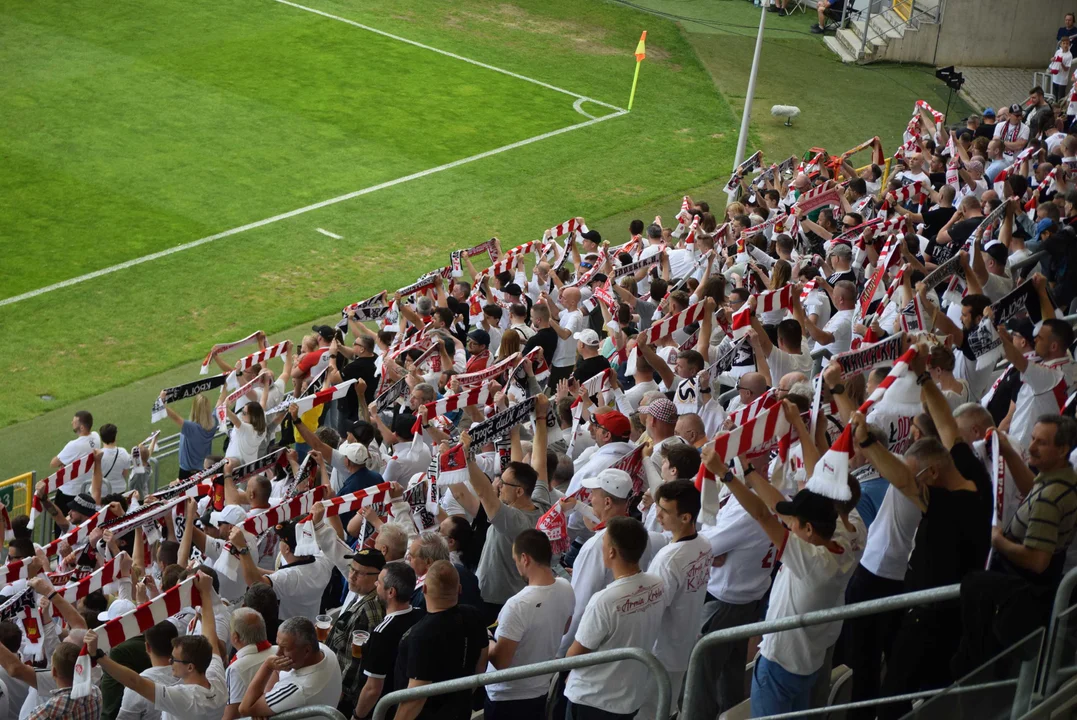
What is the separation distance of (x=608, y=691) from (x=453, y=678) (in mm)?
725

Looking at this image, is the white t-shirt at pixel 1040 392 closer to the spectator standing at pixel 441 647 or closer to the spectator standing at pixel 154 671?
the spectator standing at pixel 441 647

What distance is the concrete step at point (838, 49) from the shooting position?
31.7 m

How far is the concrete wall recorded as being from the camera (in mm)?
30422

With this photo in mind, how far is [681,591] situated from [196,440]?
24.9 ft

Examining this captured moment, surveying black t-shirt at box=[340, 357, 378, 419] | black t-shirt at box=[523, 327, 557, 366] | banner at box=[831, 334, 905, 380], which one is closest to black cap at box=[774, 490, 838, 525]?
banner at box=[831, 334, 905, 380]

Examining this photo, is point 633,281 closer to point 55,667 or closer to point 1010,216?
point 1010,216

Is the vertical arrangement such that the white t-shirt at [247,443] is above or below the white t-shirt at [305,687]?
below

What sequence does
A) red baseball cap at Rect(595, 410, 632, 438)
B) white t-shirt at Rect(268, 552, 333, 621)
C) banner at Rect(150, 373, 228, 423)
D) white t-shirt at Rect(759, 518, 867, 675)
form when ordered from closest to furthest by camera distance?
white t-shirt at Rect(759, 518, 867, 675) < white t-shirt at Rect(268, 552, 333, 621) < red baseball cap at Rect(595, 410, 632, 438) < banner at Rect(150, 373, 228, 423)

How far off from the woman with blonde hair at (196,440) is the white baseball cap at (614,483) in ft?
21.7

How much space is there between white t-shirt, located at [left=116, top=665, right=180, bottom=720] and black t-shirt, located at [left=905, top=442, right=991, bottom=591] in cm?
387

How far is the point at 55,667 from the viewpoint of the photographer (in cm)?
706

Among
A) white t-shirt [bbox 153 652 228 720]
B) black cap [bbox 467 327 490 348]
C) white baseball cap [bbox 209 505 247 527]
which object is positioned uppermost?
black cap [bbox 467 327 490 348]

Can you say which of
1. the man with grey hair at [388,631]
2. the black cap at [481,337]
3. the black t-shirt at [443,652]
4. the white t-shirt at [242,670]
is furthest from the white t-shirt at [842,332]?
the white t-shirt at [242,670]

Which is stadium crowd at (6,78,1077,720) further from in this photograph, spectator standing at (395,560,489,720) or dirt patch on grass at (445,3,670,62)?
dirt patch on grass at (445,3,670,62)
